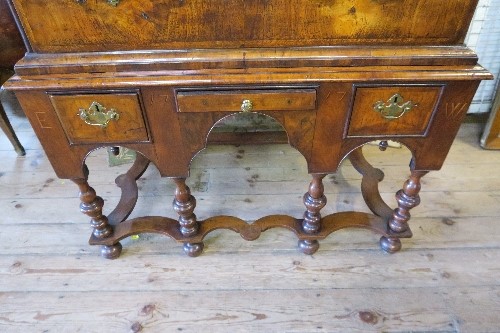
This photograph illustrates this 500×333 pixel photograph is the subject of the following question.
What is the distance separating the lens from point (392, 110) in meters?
0.94

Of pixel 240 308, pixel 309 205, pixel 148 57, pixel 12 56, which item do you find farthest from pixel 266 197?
pixel 12 56

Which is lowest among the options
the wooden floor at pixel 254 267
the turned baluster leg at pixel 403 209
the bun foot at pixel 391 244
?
the wooden floor at pixel 254 267

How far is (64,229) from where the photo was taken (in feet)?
4.78

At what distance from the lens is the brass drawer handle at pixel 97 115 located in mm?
923

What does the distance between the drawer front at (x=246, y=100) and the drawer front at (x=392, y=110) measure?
0.13 metres

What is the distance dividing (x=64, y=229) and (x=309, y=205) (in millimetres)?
972

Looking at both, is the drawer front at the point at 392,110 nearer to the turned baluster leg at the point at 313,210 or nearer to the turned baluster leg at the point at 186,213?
the turned baluster leg at the point at 313,210

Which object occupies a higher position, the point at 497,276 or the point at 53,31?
the point at 53,31

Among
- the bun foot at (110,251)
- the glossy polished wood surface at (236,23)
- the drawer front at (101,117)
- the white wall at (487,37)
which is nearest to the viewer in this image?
→ the glossy polished wood surface at (236,23)

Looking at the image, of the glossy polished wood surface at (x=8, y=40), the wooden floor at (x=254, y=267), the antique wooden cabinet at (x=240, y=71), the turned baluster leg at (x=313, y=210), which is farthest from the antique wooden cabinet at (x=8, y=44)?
the turned baluster leg at (x=313, y=210)

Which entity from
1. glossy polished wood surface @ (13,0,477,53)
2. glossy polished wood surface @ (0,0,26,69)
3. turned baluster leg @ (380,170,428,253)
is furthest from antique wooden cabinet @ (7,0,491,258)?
glossy polished wood surface @ (0,0,26,69)

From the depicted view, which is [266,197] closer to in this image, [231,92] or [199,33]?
[231,92]

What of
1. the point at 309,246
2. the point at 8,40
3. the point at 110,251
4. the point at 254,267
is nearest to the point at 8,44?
the point at 8,40

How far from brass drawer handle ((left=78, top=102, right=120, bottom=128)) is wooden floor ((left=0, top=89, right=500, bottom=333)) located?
0.60 meters
